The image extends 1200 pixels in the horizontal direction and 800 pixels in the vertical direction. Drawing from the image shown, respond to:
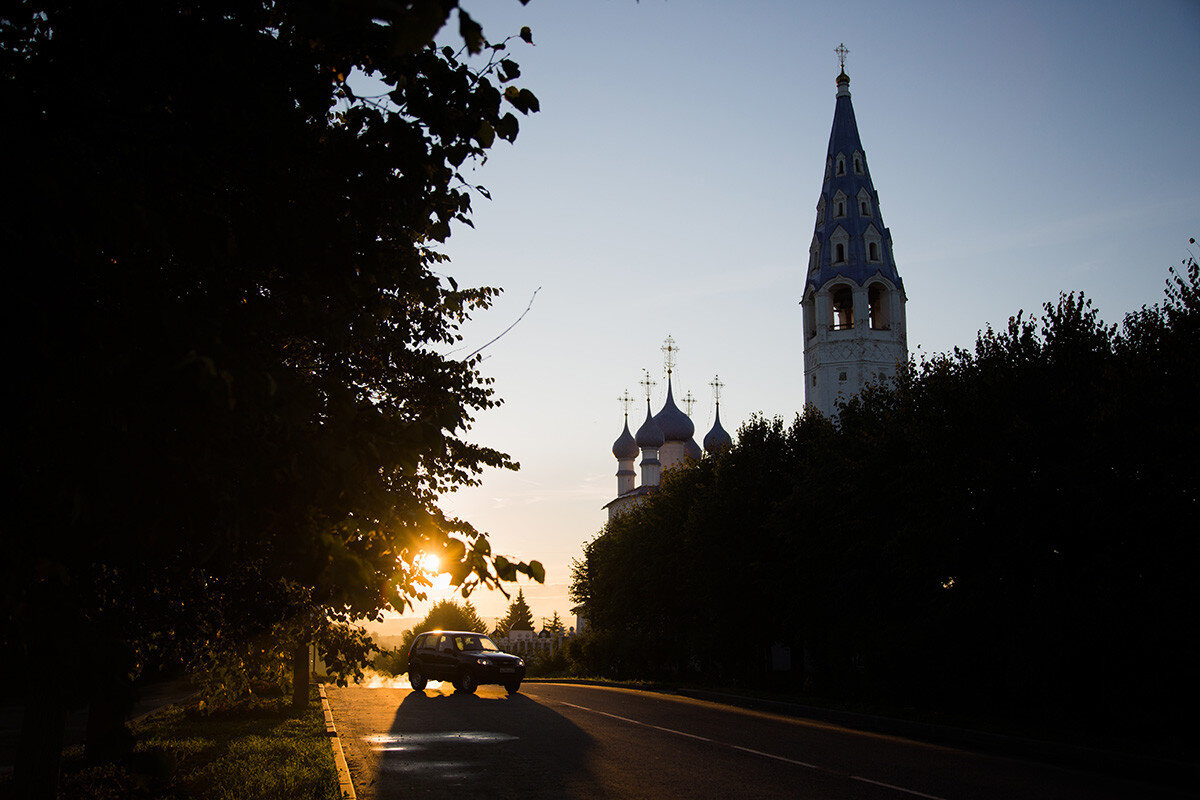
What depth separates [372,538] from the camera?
5.96 metres

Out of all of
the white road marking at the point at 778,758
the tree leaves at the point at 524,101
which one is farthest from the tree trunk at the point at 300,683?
the tree leaves at the point at 524,101

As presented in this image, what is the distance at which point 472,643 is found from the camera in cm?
2614

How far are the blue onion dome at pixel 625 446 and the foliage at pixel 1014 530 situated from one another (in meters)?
67.1

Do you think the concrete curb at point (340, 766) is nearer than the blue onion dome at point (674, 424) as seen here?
Yes

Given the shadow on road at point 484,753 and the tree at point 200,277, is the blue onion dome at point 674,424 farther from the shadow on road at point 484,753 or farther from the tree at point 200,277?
the tree at point 200,277

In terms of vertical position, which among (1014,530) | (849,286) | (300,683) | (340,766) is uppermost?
(849,286)

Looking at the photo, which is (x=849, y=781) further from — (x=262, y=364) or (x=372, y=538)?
(x=262, y=364)

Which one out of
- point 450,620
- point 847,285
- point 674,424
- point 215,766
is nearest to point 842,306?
point 847,285

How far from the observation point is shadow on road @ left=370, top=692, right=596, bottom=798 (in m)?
10.3

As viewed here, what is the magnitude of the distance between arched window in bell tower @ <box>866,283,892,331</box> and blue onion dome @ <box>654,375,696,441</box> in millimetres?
25112

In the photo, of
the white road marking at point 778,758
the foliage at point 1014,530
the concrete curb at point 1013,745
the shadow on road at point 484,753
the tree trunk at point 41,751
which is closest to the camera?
the tree trunk at point 41,751

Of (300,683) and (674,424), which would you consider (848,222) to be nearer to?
(674,424)

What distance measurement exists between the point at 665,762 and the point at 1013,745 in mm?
6386

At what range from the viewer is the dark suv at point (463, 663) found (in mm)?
24984
